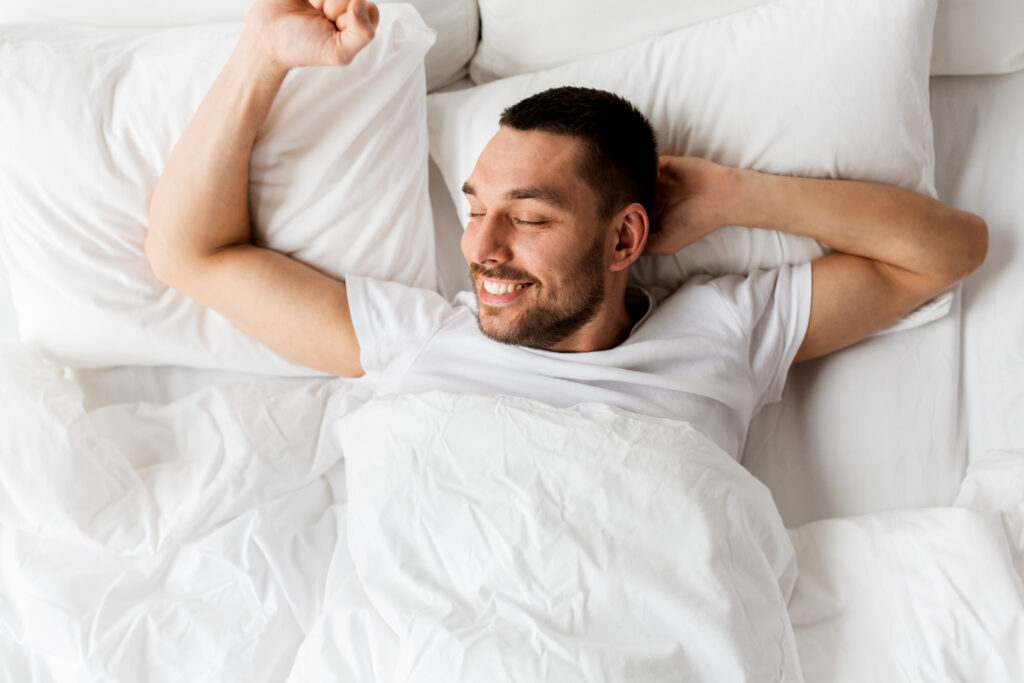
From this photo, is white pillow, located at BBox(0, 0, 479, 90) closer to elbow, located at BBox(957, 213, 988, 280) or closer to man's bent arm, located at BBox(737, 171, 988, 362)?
man's bent arm, located at BBox(737, 171, 988, 362)

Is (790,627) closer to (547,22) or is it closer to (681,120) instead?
(681,120)

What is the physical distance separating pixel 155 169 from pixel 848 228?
3.91 feet

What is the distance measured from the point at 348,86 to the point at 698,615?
1.01 metres

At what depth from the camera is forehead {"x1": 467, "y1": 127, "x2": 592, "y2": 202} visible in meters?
1.23

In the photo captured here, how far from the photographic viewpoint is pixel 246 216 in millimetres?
1417

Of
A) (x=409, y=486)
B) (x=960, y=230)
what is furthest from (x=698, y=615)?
(x=960, y=230)

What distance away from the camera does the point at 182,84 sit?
1397 mm

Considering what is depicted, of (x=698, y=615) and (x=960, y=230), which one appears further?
(x=960, y=230)

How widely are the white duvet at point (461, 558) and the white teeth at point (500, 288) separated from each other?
0.18m

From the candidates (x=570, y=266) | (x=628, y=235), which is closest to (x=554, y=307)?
(x=570, y=266)

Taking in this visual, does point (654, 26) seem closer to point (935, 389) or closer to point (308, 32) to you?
point (308, 32)

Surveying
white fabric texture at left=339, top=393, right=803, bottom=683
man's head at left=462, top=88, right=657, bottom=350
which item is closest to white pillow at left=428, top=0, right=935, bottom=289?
man's head at left=462, top=88, right=657, bottom=350

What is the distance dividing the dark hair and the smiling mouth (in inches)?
6.9

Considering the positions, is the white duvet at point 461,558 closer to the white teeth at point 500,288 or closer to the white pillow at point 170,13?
the white teeth at point 500,288
